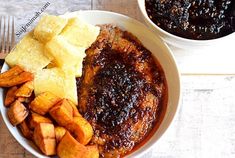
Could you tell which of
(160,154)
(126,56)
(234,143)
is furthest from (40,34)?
(234,143)

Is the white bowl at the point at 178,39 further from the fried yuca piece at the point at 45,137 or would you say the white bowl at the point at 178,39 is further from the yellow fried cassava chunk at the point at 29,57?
the fried yuca piece at the point at 45,137

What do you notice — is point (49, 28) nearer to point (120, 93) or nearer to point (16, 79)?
point (16, 79)

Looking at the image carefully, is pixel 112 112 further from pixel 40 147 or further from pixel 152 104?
pixel 40 147

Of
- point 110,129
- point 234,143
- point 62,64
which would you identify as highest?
point 62,64

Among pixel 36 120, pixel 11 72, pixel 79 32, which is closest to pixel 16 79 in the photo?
pixel 11 72

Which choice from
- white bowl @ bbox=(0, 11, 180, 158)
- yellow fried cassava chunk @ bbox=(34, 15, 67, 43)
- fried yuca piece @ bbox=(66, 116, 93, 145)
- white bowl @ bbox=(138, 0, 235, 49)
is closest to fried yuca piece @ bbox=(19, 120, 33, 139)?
white bowl @ bbox=(0, 11, 180, 158)

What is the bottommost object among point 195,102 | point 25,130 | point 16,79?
point 195,102
